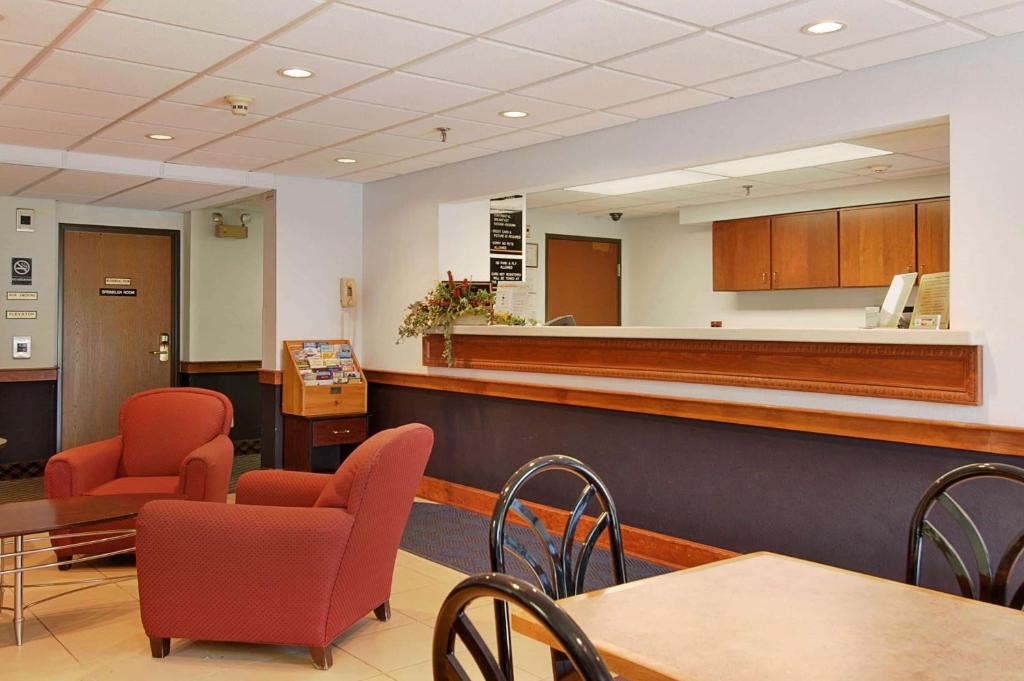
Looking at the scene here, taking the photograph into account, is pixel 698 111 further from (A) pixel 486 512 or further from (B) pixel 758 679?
(B) pixel 758 679

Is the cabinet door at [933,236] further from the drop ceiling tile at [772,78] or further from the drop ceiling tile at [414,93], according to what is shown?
the drop ceiling tile at [414,93]

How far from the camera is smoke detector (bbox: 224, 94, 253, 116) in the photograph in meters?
4.68

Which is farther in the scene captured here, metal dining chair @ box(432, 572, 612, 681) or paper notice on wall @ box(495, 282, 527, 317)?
paper notice on wall @ box(495, 282, 527, 317)

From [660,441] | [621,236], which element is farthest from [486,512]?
[621,236]

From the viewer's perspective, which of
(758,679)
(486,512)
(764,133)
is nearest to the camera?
(758,679)

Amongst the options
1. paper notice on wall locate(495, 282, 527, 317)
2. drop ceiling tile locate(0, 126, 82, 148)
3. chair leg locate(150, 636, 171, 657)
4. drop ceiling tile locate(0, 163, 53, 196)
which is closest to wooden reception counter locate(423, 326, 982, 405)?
paper notice on wall locate(495, 282, 527, 317)

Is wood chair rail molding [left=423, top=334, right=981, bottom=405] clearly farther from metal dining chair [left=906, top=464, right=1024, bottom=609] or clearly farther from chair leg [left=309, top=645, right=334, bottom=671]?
chair leg [left=309, top=645, right=334, bottom=671]

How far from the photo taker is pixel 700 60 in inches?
157

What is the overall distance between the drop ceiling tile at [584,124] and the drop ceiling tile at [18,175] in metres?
3.64

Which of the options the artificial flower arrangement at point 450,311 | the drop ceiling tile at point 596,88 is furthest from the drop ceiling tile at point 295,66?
the artificial flower arrangement at point 450,311

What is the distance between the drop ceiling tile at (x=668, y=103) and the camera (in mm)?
4594

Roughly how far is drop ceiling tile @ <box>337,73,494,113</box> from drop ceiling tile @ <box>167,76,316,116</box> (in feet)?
1.04

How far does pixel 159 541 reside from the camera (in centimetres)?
353

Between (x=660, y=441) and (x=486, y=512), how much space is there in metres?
1.75
